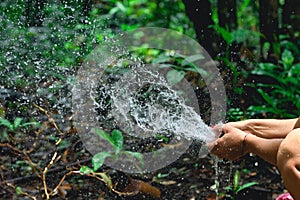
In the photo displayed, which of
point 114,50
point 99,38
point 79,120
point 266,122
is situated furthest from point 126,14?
point 266,122

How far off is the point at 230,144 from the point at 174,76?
1430 millimetres

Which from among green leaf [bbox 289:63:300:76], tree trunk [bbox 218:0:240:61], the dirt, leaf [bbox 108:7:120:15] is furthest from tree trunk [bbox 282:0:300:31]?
leaf [bbox 108:7:120:15]

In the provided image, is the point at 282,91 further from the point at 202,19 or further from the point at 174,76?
the point at 202,19

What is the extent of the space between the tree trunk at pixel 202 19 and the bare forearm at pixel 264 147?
6.73 feet

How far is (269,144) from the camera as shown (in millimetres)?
1485

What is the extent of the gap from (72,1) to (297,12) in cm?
139

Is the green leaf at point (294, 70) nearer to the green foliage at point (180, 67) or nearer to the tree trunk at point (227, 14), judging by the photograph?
the green foliage at point (180, 67)

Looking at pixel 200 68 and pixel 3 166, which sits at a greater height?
pixel 200 68

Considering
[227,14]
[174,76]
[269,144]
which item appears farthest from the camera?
[227,14]

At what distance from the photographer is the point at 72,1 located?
11.0ft

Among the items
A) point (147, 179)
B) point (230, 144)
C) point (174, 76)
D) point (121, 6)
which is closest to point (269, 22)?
point (174, 76)

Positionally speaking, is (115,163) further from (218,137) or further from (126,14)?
(126,14)

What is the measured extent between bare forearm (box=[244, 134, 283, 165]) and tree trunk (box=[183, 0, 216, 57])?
6.73 ft

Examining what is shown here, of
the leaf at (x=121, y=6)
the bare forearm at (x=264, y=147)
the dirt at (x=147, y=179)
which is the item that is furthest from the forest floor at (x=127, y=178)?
the leaf at (x=121, y=6)
